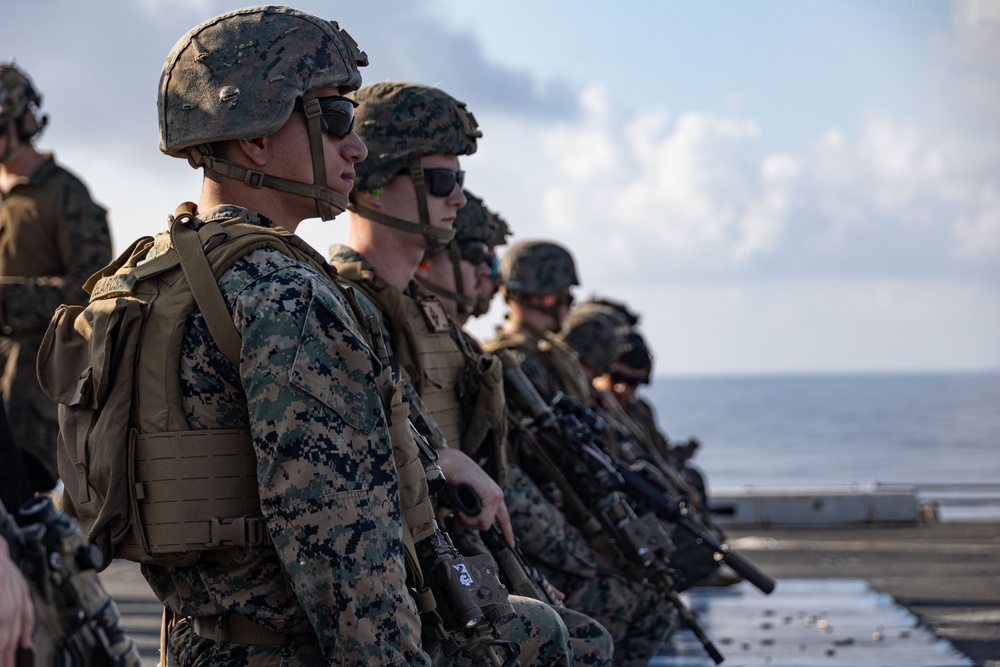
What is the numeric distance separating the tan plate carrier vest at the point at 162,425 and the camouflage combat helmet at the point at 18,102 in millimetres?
3920

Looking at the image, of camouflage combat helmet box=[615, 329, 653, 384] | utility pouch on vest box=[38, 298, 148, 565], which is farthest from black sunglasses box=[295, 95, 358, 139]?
camouflage combat helmet box=[615, 329, 653, 384]

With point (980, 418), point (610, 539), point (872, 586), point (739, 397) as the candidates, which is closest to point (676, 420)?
point (980, 418)

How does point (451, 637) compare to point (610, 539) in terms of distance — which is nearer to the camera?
point (451, 637)

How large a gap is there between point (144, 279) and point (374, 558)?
81 centimetres

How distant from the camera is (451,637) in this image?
3.10 m

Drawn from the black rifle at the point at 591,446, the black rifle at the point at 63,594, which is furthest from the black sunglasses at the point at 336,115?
the black rifle at the point at 591,446

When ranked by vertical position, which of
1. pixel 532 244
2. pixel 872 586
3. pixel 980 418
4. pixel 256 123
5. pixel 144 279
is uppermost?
pixel 980 418

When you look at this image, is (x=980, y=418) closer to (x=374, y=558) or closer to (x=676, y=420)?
(x=676, y=420)

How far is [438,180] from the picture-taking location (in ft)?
14.6

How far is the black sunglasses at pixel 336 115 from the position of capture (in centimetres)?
305

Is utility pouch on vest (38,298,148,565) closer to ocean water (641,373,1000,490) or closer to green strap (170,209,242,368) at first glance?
green strap (170,209,242,368)

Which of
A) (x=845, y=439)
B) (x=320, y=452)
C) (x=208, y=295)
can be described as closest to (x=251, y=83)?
(x=208, y=295)

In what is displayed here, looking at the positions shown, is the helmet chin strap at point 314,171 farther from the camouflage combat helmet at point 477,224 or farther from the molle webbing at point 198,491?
the camouflage combat helmet at point 477,224

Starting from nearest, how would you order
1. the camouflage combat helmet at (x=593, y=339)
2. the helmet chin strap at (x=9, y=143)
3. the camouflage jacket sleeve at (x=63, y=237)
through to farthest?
the camouflage jacket sleeve at (x=63, y=237) → the helmet chin strap at (x=9, y=143) → the camouflage combat helmet at (x=593, y=339)
